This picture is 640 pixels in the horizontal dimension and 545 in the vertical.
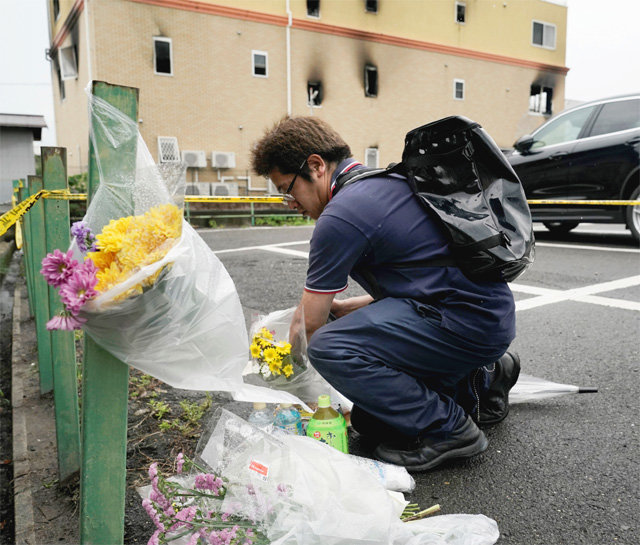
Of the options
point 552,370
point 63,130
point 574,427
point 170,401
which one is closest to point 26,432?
point 170,401

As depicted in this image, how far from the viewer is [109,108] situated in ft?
4.50

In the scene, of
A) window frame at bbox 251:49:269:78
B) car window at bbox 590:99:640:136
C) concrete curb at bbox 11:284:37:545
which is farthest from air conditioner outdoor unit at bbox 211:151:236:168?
concrete curb at bbox 11:284:37:545

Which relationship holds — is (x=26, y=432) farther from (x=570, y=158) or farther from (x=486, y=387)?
(x=570, y=158)

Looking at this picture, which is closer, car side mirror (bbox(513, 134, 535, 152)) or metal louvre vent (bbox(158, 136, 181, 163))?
car side mirror (bbox(513, 134, 535, 152))

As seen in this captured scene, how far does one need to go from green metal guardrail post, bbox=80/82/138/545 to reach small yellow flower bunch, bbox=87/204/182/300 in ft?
0.56

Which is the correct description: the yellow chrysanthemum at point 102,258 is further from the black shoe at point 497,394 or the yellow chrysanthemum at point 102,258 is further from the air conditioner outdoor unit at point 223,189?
the air conditioner outdoor unit at point 223,189

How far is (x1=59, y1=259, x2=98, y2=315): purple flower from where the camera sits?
3.93 feet

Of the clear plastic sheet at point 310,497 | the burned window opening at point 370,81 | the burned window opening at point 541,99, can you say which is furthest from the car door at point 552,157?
the burned window opening at point 541,99

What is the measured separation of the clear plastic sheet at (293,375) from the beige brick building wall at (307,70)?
1346 centimetres

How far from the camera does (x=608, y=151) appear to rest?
24.5ft

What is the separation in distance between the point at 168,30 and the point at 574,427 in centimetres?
1676

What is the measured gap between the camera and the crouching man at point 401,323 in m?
2.17

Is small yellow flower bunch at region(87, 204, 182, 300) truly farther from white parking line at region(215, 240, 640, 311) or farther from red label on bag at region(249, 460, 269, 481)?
white parking line at region(215, 240, 640, 311)

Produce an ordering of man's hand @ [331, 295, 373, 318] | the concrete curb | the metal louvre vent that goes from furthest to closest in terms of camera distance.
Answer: the metal louvre vent < man's hand @ [331, 295, 373, 318] < the concrete curb
